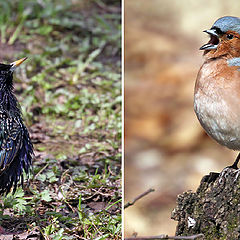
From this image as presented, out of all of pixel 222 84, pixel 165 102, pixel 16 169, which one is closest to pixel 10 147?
pixel 16 169

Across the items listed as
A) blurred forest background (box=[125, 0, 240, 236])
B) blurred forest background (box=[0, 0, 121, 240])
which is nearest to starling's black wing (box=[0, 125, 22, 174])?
blurred forest background (box=[0, 0, 121, 240])

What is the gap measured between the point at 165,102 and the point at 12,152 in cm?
138

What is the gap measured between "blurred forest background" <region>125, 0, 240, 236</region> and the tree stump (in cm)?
100

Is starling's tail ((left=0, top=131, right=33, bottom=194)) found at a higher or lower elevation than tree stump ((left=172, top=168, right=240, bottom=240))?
lower

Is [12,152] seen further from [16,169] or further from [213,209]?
A: [213,209]

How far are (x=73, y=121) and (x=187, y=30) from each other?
150 cm

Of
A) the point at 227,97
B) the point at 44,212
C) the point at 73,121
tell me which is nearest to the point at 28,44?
the point at 73,121

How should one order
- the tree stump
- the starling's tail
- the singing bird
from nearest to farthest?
the tree stump
the singing bird
the starling's tail

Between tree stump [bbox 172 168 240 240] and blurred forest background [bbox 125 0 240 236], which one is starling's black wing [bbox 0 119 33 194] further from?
tree stump [bbox 172 168 240 240]

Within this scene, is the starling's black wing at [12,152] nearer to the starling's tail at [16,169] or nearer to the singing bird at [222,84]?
the starling's tail at [16,169]

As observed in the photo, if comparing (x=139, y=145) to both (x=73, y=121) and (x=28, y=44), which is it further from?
(x=28, y=44)

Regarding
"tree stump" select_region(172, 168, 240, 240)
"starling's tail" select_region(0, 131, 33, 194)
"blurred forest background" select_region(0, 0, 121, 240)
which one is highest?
"tree stump" select_region(172, 168, 240, 240)

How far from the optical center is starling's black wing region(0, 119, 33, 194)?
3.55 meters

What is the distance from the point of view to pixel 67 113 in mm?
5301
